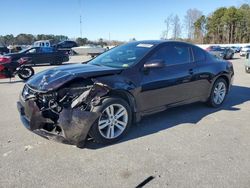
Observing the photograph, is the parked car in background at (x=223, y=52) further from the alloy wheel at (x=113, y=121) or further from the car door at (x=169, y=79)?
the alloy wheel at (x=113, y=121)

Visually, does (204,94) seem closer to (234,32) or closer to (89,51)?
(89,51)

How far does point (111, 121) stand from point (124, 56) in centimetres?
145

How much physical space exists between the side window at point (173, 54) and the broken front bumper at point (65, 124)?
1757 mm

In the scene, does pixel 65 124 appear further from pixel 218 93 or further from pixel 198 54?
pixel 218 93

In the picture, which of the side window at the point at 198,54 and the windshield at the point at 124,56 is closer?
the windshield at the point at 124,56

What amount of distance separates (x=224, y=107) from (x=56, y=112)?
14.1 ft

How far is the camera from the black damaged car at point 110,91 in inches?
153

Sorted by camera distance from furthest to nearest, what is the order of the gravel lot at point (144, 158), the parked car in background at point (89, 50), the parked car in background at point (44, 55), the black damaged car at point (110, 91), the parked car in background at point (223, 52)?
the parked car in background at point (89, 50) < the parked car in background at point (223, 52) < the parked car in background at point (44, 55) < the black damaged car at point (110, 91) < the gravel lot at point (144, 158)

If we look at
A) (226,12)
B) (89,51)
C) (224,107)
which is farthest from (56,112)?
(226,12)

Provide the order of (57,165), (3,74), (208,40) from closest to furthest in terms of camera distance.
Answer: (57,165) < (3,74) < (208,40)

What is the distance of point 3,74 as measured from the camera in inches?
430

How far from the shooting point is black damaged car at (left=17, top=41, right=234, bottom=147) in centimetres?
390

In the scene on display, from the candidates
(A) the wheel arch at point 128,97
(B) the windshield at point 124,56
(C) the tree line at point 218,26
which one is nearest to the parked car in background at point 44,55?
(B) the windshield at point 124,56

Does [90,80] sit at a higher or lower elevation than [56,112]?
higher
